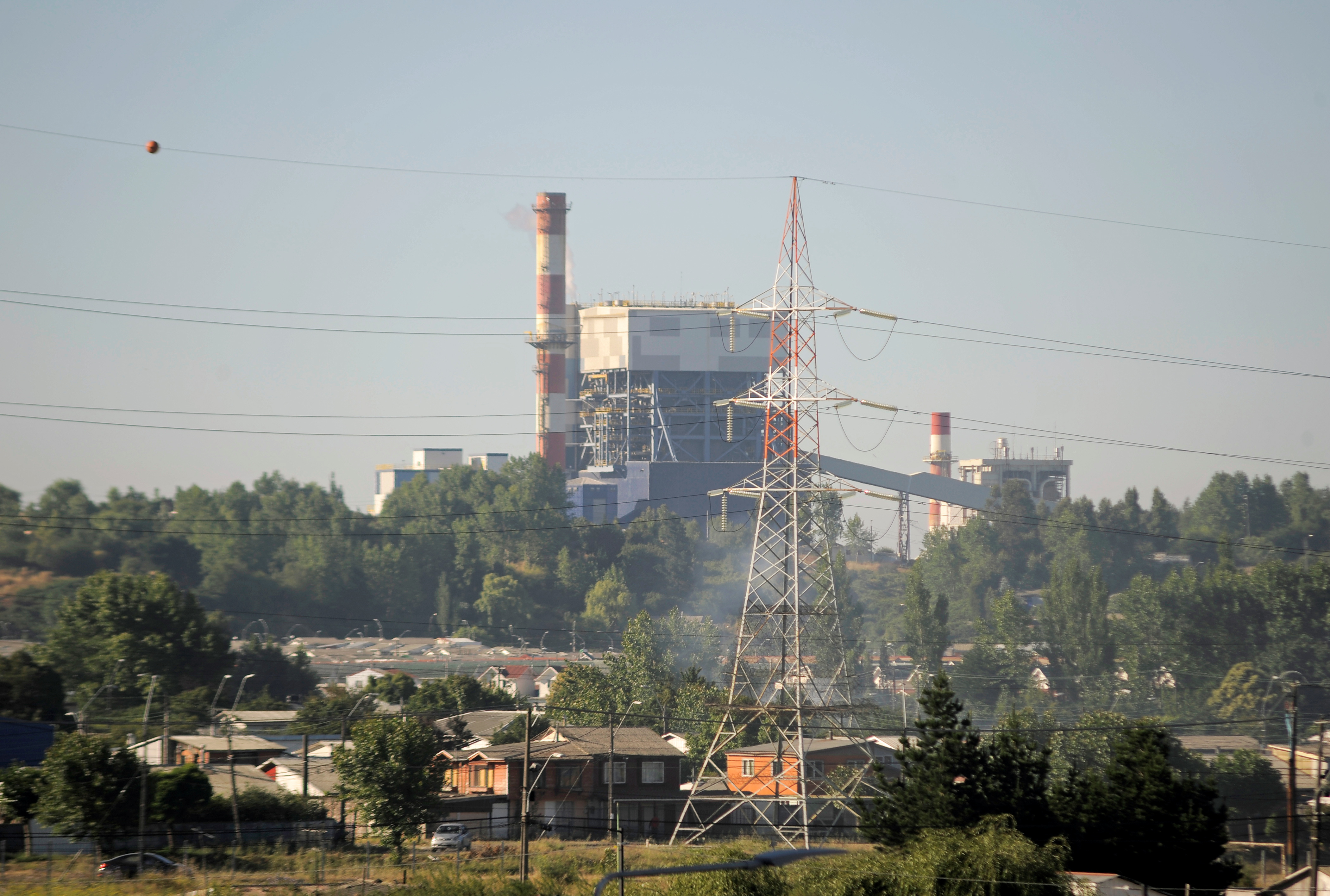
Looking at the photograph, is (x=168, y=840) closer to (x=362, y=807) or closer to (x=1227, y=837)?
(x=362, y=807)

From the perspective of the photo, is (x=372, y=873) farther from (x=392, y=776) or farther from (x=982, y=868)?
(x=982, y=868)

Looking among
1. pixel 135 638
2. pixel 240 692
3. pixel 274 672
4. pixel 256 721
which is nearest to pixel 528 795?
pixel 256 721

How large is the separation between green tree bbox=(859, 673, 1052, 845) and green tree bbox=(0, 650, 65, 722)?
132 ft

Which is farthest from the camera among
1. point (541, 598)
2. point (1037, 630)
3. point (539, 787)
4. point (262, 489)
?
point (262, 489)

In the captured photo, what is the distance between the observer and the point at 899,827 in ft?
96.1

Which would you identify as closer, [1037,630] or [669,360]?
[1037,630]

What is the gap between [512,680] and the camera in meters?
89.2

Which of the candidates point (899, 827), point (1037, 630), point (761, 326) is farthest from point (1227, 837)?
point (761, 326)

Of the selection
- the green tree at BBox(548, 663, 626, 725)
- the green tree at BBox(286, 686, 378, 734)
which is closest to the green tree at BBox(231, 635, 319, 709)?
the green tree at BBox(286, 686, 378, 734)

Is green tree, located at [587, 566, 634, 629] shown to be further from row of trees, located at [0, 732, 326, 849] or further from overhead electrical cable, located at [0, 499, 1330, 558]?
row of trees, located at [0, 732, 326, 849]

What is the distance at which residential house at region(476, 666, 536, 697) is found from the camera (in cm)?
8369

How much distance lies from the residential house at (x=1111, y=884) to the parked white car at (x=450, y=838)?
66.1 ft

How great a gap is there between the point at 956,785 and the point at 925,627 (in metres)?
70.9

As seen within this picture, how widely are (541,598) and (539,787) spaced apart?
9156cm
